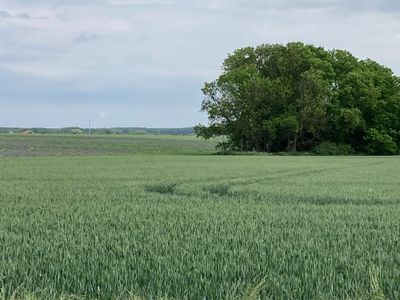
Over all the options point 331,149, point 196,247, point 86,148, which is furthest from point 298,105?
point 196,247

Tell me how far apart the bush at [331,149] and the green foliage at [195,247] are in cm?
4301

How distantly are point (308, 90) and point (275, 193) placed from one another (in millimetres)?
41253

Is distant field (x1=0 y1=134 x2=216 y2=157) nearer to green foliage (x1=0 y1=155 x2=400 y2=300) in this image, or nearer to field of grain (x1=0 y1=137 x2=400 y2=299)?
field of grain (x1=0 y1=137 x2=400 y2=299)

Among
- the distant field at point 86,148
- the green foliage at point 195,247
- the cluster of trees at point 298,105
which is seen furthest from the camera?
the cluster of trees at point 298,105

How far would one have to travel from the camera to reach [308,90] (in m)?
55.2

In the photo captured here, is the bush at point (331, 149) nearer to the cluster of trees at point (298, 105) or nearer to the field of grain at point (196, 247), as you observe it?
the cluster of trees at point (298, 105)

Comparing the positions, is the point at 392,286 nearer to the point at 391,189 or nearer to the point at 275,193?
the point at 275,193

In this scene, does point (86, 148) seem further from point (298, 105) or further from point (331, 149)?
point (331, 149)

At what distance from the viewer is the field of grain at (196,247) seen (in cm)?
543

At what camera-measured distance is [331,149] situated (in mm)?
56938

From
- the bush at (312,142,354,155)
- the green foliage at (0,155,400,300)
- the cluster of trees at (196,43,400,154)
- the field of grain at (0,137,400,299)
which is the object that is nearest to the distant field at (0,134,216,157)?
the cluster of trees at (196,43,400,154)

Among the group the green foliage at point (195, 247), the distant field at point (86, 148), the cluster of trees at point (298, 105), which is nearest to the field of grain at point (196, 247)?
the green foliage at point (195, 247)

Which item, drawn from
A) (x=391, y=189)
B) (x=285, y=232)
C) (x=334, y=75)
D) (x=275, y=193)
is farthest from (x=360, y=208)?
(x=334, y=75)

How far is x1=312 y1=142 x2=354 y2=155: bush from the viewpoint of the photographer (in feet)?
186
